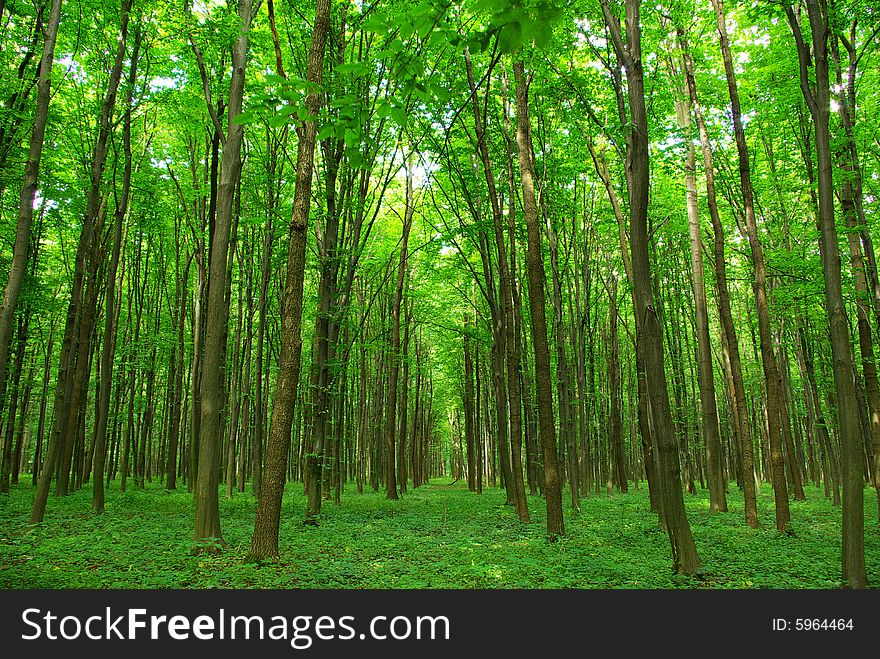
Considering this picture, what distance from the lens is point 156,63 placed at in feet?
36.8

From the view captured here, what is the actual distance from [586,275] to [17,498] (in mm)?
17407

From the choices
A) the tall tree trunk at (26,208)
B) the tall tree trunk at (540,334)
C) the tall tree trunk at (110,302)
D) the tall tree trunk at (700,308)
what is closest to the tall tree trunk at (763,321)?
the tall tree trunk at (700,308)

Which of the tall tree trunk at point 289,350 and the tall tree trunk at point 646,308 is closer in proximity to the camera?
the tall tree trunk at point 646,308

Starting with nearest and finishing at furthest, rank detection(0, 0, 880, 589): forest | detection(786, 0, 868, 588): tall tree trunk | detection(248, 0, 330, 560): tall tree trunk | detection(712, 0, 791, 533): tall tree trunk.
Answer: detection(786, 0, 868, 588): tall tree trunk, detection(0, 0, 880, 589): forest, detection(248, 0, 330, 560): tall tree trunk, detection(712, 0, 791, 533): tall tree trunk

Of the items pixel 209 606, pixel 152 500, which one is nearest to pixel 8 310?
pixel 209 606

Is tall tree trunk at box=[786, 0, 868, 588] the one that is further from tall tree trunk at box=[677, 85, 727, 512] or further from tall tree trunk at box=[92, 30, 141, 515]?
tall tree trunk at box=[92, 30, 141, 515]

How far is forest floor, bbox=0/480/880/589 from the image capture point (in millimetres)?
5820

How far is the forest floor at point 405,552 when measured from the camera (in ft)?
19.1

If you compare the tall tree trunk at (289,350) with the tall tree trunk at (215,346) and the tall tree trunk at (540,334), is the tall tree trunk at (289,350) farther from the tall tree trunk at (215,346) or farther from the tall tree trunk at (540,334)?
the tall tree trunk at (540,334)

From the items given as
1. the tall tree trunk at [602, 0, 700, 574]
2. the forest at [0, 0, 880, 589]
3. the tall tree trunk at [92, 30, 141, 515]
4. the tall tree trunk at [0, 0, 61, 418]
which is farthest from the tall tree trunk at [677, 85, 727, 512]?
the tall tree trunk at [92, 30, 141, 515]

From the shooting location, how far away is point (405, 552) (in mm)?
7805

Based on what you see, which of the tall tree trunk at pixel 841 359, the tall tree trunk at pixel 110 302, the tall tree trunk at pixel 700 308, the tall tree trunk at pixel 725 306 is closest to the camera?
the tall tree trunk at pixel 841 359

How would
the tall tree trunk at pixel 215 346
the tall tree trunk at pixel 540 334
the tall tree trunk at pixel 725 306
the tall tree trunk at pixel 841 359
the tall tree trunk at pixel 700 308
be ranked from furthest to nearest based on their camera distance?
the tall tree trunk at pixel 700 308 < the tall tree trunk at pixel 725 306 < the tall tree trunk at pixel 540 334 < the tall tree trunk at pixel 215 346 < the tall tree trunk at pixel 841 359

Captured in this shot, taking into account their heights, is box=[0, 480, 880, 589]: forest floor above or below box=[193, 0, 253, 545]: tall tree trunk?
below
